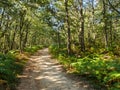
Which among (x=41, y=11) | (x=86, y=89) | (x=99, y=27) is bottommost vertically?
(x=86, y=89)

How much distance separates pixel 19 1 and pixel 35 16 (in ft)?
41.3

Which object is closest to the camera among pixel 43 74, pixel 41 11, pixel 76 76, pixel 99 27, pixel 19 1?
pixel 76 76

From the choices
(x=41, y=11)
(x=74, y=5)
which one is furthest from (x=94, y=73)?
(x=41, y=11)

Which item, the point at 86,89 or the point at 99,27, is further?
the point at 99,27

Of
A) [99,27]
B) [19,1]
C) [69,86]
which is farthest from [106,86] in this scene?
[99,27]

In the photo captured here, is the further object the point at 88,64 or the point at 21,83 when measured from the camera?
the point at 88,64

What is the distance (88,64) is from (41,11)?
57.1 feet

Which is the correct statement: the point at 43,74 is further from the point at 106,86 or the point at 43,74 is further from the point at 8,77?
the point at 106,86

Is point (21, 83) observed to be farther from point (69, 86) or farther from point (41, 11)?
point (41, 11)

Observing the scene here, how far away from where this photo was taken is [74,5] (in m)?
28.3

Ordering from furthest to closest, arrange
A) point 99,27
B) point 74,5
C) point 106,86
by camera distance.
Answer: point 99,27 → point 74,5 → point 106,86

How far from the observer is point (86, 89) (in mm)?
12547

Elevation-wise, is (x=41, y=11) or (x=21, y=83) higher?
(x=41, y=11)

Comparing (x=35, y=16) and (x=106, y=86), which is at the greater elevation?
(x=35, y=16)
